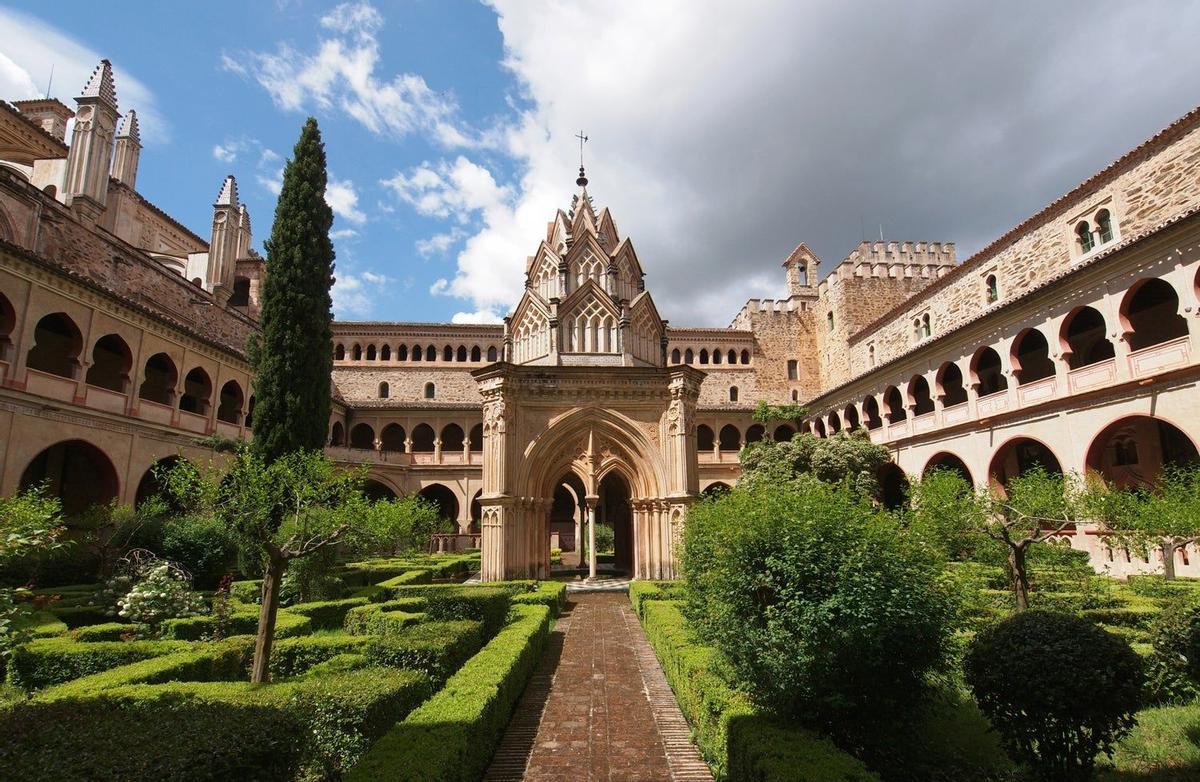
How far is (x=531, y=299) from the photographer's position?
20922 millimetres

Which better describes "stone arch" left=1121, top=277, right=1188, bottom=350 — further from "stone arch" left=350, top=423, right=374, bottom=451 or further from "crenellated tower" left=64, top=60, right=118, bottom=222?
"crenellated tower" left=64, top=60, right=118, bottom=222

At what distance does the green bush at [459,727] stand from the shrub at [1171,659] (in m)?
7.72

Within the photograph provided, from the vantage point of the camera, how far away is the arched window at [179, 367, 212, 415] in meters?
24.7

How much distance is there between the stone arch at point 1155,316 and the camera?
19297 millimetres

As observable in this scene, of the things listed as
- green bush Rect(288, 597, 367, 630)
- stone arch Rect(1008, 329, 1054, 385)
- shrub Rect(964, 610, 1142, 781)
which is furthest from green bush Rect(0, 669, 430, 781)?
stone arch Rect(1008, 329, 1054, 385)

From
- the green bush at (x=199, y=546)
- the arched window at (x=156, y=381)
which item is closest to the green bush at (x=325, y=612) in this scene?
the green bush at (x=199, y=546)

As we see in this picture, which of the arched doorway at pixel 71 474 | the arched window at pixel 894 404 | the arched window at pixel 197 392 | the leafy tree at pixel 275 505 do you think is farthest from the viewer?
the arched window at pixel 894 404

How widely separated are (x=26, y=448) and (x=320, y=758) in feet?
55.8

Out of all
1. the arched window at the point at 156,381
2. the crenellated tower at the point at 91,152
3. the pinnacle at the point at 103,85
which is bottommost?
the arched window at the point at 156,381

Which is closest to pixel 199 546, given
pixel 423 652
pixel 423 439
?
pixel 423 652

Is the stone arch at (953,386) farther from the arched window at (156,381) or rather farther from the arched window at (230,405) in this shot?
the arched window at (156,381)

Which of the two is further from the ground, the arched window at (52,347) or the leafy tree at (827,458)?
the arched window at (52,347)

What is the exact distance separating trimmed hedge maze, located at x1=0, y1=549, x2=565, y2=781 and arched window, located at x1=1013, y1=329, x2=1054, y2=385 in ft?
70.5

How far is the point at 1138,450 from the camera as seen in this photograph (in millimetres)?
19844
